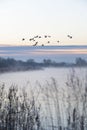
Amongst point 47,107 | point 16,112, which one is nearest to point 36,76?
point 47,107

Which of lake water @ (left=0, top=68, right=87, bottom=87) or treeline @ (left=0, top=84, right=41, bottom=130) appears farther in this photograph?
lake water @ (left=0, top=68, right=87, bottom=87)

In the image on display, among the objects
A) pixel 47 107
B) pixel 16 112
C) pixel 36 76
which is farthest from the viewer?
pixel 36 76

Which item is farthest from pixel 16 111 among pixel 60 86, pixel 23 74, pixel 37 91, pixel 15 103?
pixel 23 74

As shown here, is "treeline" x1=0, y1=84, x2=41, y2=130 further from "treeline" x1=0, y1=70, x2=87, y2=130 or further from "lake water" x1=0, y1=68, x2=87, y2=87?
"lake water" x1=0, y1=68, x2=87, y2=87

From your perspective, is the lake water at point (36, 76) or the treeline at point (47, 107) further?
the lake water at point (36, 76)

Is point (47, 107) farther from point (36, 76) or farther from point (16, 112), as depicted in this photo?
point (36, 76)

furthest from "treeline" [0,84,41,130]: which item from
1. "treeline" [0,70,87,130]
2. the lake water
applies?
the lake water

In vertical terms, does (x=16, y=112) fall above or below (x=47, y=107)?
above

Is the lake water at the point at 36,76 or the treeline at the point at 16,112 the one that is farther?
the lake water at the point at 36,76

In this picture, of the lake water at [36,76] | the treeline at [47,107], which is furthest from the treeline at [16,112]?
the lake water at [36,76]

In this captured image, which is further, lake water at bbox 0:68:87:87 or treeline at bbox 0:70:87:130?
lake water at bbox 0:68:87:87

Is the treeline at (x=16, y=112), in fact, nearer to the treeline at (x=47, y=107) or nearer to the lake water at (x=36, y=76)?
the treeline at (x=47, y=107)

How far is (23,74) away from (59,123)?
3054 mm

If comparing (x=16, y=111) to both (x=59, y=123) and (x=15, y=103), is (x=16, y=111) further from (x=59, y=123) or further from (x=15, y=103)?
(x=59, y=123)
